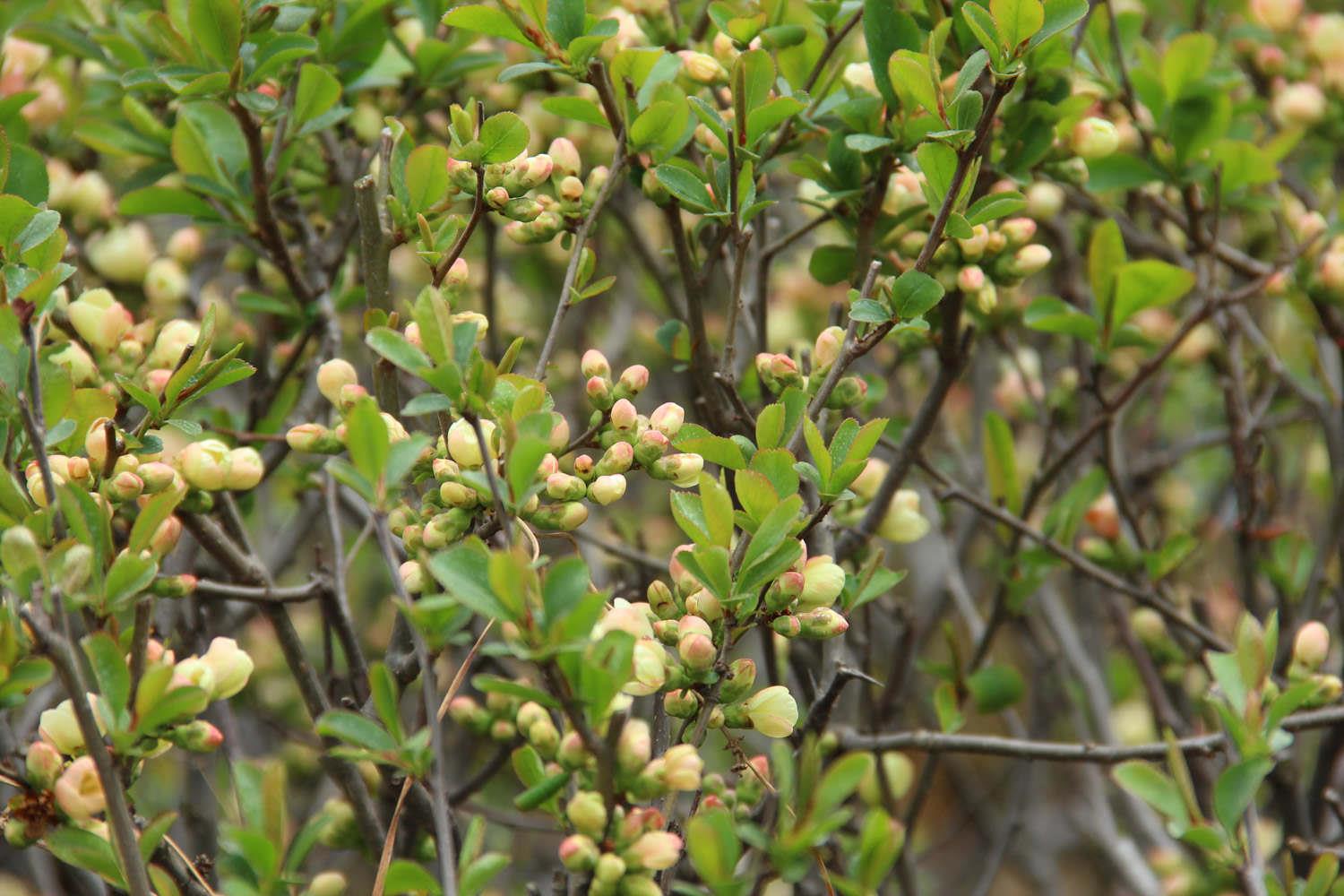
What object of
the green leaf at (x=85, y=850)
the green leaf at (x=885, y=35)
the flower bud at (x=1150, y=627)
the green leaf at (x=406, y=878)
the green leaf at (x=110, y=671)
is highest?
the green leaf at (x=885, y=35)

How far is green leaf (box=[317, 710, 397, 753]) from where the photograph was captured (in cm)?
80

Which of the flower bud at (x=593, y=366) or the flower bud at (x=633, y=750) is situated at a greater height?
the flower bud at (x=593, y=366)

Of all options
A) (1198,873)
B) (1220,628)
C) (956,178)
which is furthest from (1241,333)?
(956,178)

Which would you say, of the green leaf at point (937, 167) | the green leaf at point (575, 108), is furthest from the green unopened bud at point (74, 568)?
the green leaf at point (937, 167)

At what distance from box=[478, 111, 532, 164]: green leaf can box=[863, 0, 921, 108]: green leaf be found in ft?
1.14

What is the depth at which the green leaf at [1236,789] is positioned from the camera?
94 cm

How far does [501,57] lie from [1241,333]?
55.8 inches

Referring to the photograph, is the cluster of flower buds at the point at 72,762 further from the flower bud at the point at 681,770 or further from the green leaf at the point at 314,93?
the green leaf at the point at 314,93

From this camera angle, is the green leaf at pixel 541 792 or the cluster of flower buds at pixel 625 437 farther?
the cluster of flower buds at pixel 625 437

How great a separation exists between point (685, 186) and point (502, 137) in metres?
0.16

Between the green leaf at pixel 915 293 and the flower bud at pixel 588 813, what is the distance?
0.48 metres

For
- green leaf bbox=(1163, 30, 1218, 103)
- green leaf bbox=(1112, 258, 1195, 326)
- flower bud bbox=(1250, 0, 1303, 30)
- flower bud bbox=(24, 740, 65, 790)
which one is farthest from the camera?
flower bud bbox=(1250, 0, 1303, 30)

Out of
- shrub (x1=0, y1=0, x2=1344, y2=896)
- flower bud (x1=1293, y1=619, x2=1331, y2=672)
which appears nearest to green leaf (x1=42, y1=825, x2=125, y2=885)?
shrub (x1=0, y1=0, x2=1344, y2=896)

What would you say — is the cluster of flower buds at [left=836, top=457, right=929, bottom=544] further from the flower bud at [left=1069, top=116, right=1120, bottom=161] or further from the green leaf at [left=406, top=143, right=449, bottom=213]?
the green leaf at [left=406, top=143, right=449, bottom=213]
